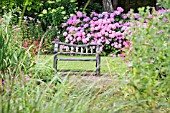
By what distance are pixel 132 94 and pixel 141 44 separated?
2.01 ft

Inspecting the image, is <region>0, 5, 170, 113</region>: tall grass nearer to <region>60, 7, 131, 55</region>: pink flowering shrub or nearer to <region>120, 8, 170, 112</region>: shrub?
<region>120, 8, 170, 112</region>: shrub

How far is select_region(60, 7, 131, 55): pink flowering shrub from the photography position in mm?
12914

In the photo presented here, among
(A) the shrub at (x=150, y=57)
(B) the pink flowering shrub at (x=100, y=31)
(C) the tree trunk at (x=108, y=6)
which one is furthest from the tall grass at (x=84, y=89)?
(C) the tree trunk at (x=108, y=6)

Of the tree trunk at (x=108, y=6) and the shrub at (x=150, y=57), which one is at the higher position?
the tree trunk at (x=108, y=6)

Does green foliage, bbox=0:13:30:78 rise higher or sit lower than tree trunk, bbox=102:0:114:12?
lower

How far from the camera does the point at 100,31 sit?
13125mm

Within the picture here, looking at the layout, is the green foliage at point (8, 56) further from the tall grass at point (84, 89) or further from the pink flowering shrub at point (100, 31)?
the pink flowering shrub at point (100, 31)

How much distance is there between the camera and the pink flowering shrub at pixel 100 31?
42.4 feet

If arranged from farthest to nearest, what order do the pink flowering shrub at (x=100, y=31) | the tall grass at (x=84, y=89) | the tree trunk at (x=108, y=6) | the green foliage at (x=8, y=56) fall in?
1. the tree trunk at (x=108, y=6)
2. the pink flowering shrub at (x=100, y=31)
3. the green foliage at (x=8, y=56)
4. the tall grass at (x=84, y=89)

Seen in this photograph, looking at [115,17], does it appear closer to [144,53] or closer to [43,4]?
[43,4]

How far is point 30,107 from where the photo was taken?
257 centimetres

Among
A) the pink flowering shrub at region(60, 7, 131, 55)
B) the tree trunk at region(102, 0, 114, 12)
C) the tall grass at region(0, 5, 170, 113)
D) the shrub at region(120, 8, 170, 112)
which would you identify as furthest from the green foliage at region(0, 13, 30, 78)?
the tree trunk at region(102, 0, 114, 12)

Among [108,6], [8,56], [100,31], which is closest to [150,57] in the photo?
[8,56]

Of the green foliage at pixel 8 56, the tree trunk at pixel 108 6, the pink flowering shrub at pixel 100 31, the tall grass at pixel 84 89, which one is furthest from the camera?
the tree trunk at pixel 108 6
